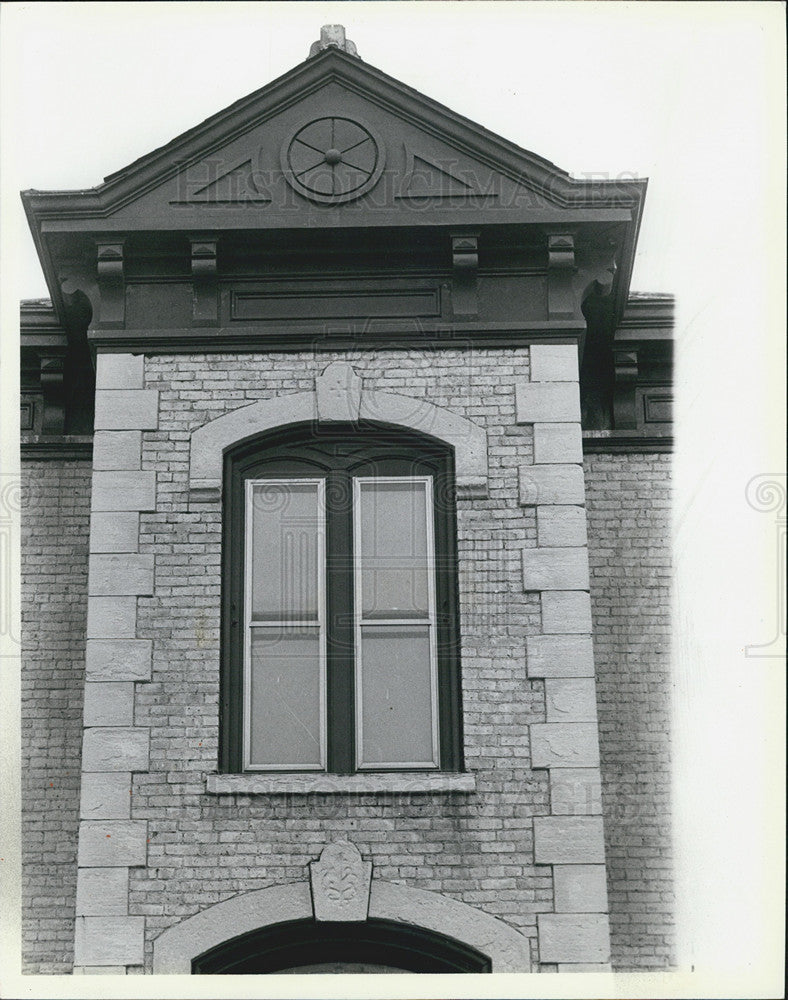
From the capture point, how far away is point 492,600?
884 centimetres

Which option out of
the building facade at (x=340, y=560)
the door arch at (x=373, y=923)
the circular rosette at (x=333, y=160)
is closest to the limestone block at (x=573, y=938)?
the building facade at (x=340, y=560)

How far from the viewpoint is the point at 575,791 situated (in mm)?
8391

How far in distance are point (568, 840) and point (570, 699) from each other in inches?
32.1

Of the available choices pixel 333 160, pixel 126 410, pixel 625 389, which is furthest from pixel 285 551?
pixel 625 389

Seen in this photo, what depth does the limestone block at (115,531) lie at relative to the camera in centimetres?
895

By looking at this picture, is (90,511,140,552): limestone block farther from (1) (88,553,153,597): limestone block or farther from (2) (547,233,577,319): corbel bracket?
(2) (547,233,577,319): corbel bracket

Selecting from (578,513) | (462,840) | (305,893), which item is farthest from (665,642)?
(305,893)

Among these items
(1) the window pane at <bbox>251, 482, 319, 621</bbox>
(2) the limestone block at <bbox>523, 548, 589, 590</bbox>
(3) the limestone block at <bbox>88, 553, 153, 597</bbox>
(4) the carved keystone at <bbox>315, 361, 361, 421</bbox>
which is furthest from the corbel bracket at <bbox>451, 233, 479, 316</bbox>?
(3) the limestone block at <bbox>88, 553, 153, 597</bbox>

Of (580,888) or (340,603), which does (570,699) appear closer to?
(580,888)

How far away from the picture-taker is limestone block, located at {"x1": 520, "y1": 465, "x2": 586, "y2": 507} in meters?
9.03

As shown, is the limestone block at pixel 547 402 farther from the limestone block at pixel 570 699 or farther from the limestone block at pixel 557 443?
the limestone block at pixel 570 699

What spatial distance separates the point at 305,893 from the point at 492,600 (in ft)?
6.72

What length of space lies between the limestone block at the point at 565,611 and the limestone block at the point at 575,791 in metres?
0.84

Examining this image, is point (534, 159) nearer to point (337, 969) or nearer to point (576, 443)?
point (576, 443)
